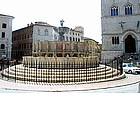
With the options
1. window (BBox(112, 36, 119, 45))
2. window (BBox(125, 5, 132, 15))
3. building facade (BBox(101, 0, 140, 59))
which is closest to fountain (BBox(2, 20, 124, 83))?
building facade (BBox(101, 0, 140, 59))

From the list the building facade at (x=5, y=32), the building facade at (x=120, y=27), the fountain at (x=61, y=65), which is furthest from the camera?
the building facade at (x=5, y=32)

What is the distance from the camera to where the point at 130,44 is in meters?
15.4

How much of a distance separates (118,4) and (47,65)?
11450mm

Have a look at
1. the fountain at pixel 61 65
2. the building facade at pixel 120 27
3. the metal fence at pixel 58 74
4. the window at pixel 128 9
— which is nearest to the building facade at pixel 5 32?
the building facade at pixel 120 27

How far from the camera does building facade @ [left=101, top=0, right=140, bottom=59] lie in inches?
582

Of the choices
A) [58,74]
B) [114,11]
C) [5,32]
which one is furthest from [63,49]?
[5,32]

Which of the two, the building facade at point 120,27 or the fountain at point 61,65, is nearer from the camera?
the fountain at point 61,65

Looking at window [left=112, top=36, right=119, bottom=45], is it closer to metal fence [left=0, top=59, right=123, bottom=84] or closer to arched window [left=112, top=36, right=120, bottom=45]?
arched window [left=112, top=36, right=120, bottom=45]

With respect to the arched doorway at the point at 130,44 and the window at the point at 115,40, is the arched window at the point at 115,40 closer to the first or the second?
the window at the point at 115,40

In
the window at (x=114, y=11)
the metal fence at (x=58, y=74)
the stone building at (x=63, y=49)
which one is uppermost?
the window at (x=114, y=11)

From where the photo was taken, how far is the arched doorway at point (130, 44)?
1532cm

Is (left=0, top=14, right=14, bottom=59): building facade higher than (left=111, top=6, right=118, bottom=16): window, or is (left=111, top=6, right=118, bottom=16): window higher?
(left=111, top=6, right=118, bottom=16): window
